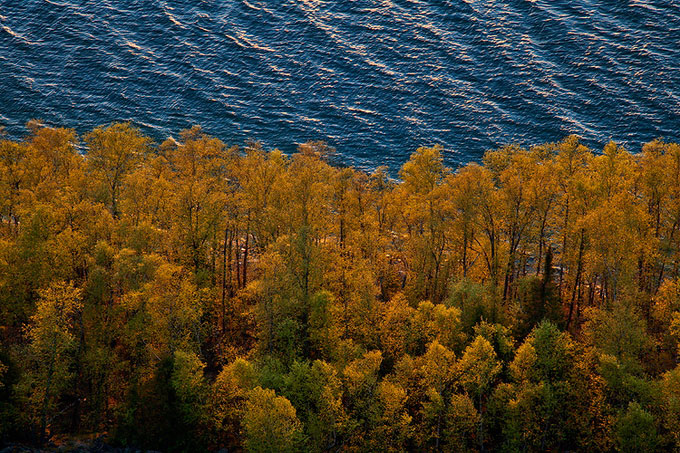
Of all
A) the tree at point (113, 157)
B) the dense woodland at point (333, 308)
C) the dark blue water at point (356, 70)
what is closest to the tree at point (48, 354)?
the dense woodland at point (333, 308)

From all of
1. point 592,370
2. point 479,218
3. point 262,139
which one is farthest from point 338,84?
point 592,370

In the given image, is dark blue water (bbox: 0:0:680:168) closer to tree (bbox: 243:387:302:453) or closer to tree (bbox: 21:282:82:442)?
tree (bbox: 21:282:82:442)

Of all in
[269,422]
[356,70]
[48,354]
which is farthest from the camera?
[356,70]

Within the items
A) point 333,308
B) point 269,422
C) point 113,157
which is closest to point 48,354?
point 269,422

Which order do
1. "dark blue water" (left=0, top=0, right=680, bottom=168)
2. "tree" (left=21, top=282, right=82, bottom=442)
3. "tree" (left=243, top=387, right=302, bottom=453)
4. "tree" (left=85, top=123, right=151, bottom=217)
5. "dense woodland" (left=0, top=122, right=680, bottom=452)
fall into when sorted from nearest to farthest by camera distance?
"tree" (left=243, top=387, right=302, bottom=453) < "tree" (left=21, top=282, right=82, bottom=442) < "dense woodland" (left=0, top=122, right=680, bottom=452) < "tree" (left=85, top=123, right=151, bottom=217) < "dark blue water" (left=0, top=0, right=680, bottom=168)

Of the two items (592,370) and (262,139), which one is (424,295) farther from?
(262,139)

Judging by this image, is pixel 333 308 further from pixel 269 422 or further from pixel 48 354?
pixel 48 354

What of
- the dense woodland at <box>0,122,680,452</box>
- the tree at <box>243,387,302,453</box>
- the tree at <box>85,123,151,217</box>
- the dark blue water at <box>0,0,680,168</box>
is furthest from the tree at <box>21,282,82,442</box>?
the dark blue water at <box>0,0,680,168</box>

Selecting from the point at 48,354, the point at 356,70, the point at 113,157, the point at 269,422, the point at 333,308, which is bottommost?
the point at 269,422
